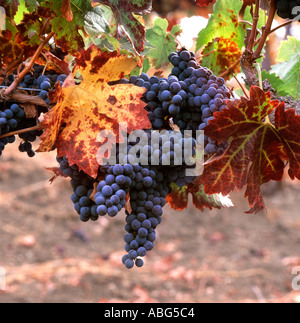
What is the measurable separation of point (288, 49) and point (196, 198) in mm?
409

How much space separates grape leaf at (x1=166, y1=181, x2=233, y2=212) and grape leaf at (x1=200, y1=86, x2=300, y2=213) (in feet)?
0.28

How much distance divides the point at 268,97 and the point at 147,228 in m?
0.20

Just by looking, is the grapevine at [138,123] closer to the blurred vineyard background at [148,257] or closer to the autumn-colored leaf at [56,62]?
the autumn-colored leaf at [56,62]

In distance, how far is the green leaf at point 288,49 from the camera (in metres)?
0.81

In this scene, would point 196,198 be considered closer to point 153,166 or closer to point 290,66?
point 153,166

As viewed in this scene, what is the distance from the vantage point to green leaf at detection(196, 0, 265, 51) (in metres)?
0.62

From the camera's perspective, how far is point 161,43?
66cm

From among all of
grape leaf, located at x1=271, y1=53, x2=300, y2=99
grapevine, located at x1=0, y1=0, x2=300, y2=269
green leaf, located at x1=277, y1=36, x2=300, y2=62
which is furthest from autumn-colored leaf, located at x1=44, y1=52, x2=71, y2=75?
green leaf, located at x1=277, y1=36, x2=300, y2=62

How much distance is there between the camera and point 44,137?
48 centimetres

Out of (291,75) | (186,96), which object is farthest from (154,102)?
(291,75)

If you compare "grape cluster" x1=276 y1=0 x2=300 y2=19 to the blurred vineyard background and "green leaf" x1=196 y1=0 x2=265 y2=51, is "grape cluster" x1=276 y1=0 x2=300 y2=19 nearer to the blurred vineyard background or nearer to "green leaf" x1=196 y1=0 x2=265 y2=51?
"green leaf" x1=196 y1=0 x2=265 y2=51
